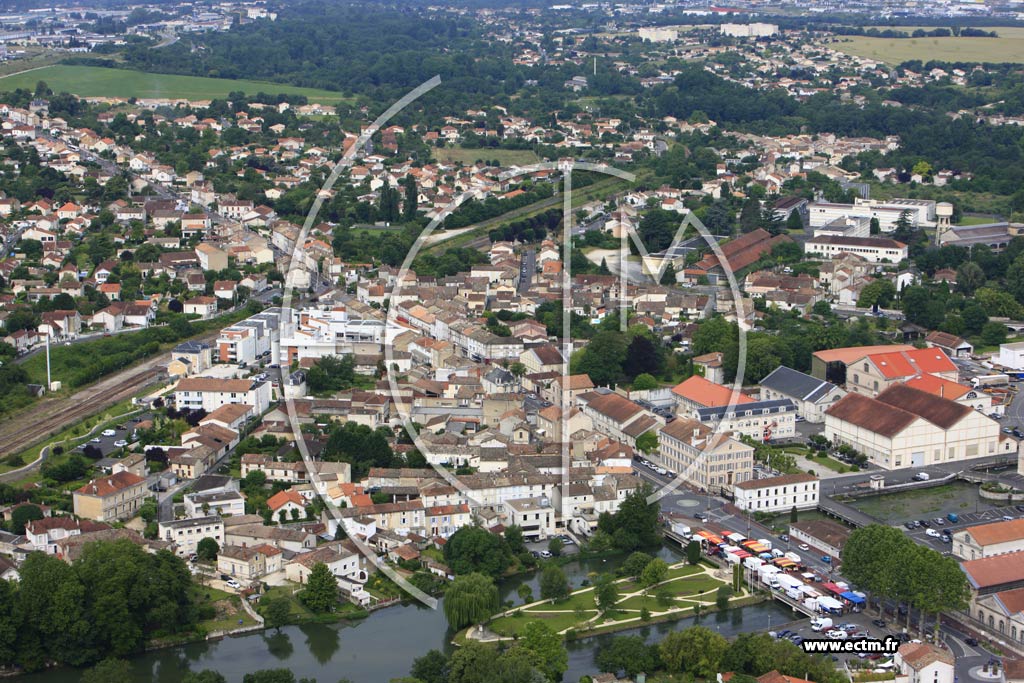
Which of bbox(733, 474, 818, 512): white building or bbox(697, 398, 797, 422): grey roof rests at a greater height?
bbox(697, 398, 797, 422): grey roof

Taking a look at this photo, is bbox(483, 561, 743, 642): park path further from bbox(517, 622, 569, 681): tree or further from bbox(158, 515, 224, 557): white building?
bbox(158, 515, 224, 557): white building

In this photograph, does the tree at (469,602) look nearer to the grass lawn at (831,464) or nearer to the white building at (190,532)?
the white building at (190,532)

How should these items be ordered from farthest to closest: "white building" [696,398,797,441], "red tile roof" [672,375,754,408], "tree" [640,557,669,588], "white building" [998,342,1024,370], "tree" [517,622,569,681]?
"white building" [998,342,1024,370]
"red tile roof" [672,375,754,408]
"white building" [696,398,797,441]
"tree" [640,557,669,588]
"tree" [517,622,569,681]

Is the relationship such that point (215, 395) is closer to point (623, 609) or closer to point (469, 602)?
point (469, 602)

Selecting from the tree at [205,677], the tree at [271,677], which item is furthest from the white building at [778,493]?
the tree at [205,677]

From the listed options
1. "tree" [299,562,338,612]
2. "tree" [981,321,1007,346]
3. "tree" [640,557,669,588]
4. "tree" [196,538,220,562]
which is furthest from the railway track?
"tree" [981,321,1007,346]

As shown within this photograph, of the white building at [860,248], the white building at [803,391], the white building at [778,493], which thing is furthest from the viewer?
the white building at [860,248]

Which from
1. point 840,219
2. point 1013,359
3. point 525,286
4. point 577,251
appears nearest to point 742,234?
point 840,219
